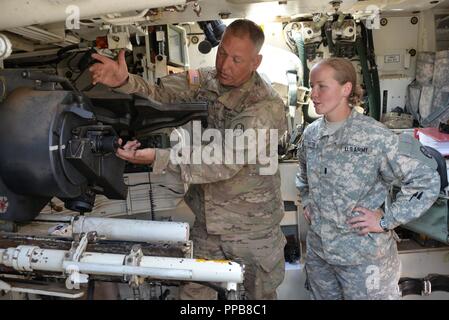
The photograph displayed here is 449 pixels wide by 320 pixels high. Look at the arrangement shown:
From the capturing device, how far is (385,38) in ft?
11.4

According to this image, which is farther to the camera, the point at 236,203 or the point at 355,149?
the point at 236,203

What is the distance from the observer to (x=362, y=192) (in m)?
1.98

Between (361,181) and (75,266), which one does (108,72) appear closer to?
(75,266)

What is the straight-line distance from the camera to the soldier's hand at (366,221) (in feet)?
6.42

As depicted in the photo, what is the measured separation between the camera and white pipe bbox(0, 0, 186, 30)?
1359mm

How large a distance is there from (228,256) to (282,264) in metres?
0.36

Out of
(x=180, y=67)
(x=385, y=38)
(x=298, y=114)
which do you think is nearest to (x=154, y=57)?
(x=180, y=67)

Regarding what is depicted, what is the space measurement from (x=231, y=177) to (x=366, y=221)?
700 millimetres

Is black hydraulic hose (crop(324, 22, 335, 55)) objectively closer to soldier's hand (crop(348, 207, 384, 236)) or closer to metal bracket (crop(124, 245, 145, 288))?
soldier's hand (crop(348, 207, 384, 236))

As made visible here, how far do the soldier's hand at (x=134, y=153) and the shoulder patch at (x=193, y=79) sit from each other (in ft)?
2.64

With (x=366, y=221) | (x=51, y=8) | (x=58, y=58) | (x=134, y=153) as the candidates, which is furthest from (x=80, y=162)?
(x=58, y=58)

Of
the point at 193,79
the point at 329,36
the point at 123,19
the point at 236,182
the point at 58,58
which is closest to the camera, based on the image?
the point at 123,19
